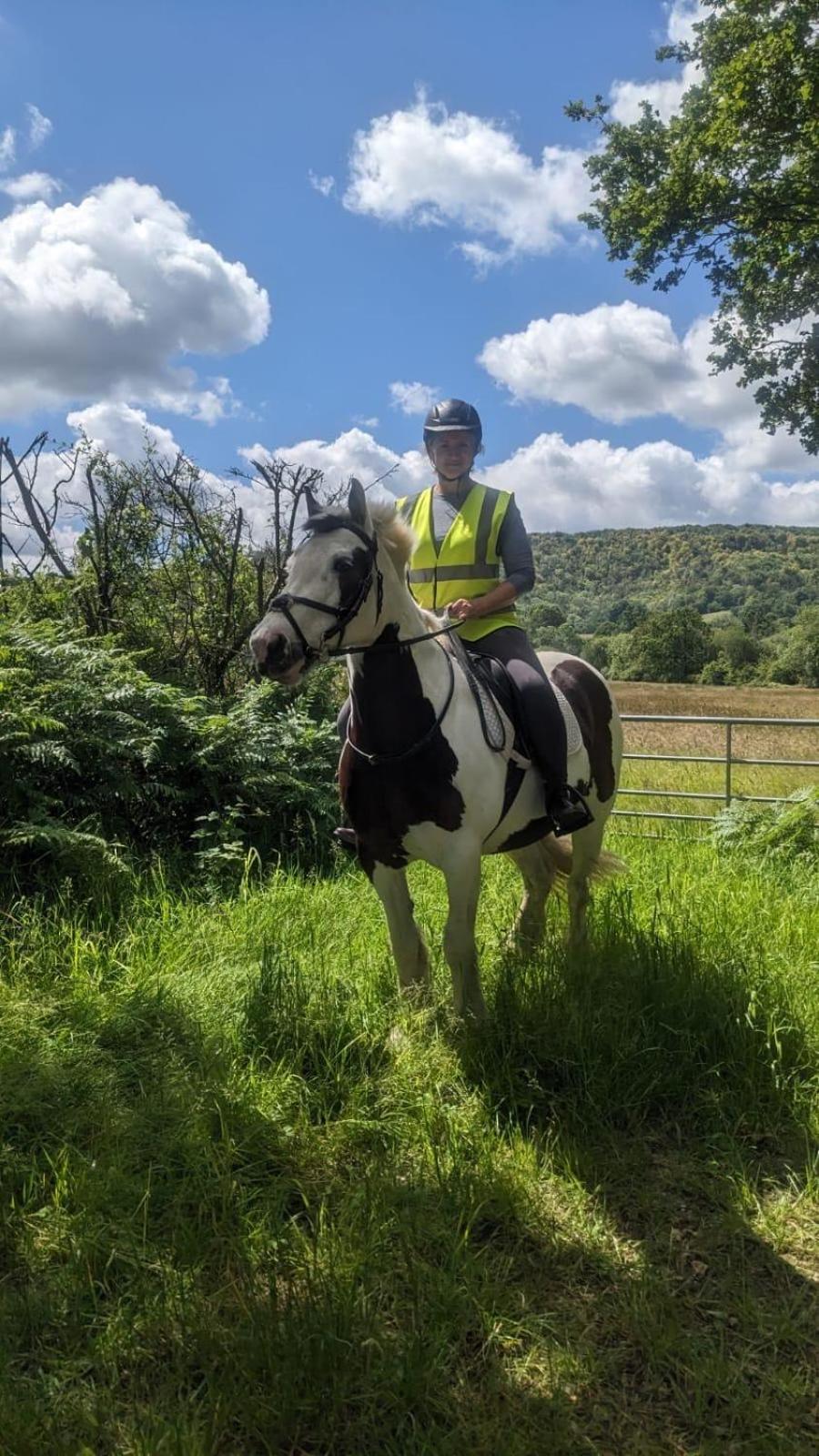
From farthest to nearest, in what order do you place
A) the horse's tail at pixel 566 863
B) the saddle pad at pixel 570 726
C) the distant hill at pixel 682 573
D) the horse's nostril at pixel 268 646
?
the distant hill at pixel 682 573 < the horse's tail at pixel 566 863 < the saddle pad at pixel 570 726 < the horse's nostril at pixel 268 646

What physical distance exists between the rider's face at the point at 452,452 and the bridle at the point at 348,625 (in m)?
0.99

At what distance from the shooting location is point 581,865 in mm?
4973

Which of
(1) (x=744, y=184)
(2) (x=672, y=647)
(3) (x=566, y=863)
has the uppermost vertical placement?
(1) (x=744, y=184)

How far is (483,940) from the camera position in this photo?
15.6 ft

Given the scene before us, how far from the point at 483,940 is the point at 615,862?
3.21 feet

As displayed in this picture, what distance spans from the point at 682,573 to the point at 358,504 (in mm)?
139073

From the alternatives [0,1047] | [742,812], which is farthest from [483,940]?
[742,812]

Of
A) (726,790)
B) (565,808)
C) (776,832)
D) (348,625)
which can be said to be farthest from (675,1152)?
(726,790)

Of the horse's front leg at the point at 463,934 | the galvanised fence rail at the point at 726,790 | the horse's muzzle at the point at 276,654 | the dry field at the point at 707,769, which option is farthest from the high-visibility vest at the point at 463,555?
the dry field at the point at 707,769

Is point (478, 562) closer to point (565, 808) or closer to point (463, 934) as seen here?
point (565, 808)

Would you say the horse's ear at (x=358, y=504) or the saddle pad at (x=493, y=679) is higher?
the horse's ear at (x=358, y=504)

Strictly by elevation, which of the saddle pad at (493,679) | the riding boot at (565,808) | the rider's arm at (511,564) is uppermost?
the rider's arm at (511,564)

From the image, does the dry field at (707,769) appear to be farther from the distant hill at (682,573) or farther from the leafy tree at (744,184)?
the distant hill at (682,573)

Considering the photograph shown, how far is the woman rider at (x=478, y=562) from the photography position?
12.6 ft
